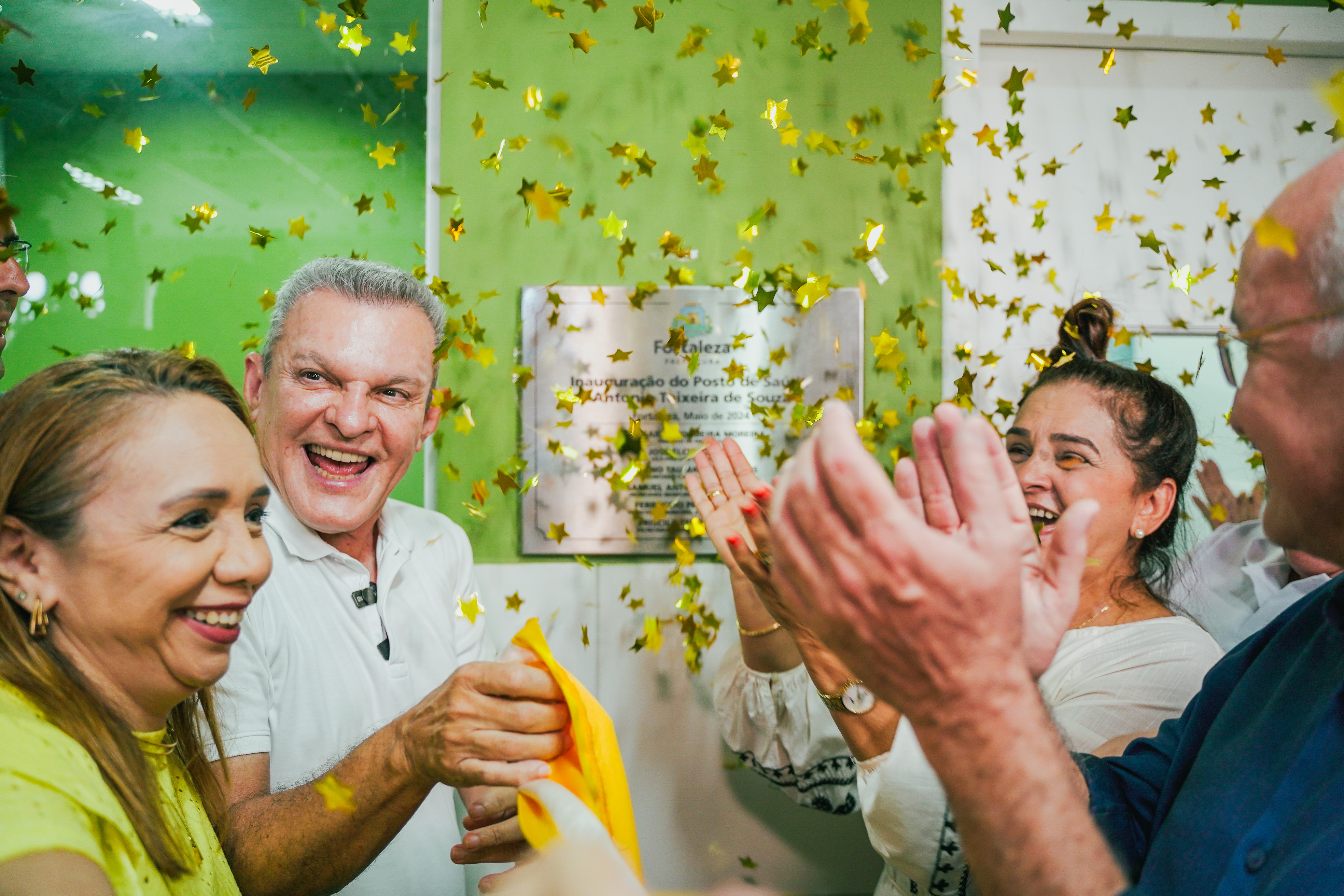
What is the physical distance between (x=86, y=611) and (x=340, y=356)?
689mm

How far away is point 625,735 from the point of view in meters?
1.98

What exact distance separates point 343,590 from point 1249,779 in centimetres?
147

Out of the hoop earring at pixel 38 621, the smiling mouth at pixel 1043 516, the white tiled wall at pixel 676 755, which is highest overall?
the smiling mouth at pixel 1043 516

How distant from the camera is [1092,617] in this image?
1489 mm

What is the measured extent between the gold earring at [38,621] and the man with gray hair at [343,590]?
1.39ft

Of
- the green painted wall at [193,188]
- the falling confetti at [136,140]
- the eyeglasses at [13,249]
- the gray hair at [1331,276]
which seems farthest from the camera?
the green painted wall at [193,188]

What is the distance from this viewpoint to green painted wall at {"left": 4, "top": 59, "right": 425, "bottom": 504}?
1716 millimetres

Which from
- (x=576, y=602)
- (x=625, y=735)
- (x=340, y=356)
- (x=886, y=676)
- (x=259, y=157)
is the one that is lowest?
(x=625, y=735)

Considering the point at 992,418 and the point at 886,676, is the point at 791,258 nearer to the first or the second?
the point at 992,418

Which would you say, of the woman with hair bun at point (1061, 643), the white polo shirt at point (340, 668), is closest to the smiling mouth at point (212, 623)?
the white polo shirt at point (340, 668)

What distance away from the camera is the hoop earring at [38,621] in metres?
0.83

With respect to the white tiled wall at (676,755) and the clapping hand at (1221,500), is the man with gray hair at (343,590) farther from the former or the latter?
the clapping hand at (1221,500)

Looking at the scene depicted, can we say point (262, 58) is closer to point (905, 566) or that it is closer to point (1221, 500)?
point (905, 566)

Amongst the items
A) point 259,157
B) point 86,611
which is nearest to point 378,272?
point 259,157
